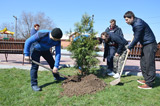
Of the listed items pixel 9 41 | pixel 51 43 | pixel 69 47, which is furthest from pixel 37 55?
pixel 9 41

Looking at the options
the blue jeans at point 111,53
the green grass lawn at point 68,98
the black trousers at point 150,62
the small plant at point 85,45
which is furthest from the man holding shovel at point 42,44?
the black trousers at point 150,62

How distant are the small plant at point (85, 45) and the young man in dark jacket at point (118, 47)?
625 mm

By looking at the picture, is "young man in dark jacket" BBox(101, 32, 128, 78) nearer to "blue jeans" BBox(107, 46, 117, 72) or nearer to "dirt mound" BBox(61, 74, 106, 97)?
"blue jeans" BBox(107, 46, 117, 72)

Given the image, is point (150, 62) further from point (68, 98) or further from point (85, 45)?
point (68, 98)

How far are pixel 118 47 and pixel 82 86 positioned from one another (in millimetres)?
2091

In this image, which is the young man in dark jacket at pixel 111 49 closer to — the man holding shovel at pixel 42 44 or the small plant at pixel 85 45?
the small plant at pixel 85 45

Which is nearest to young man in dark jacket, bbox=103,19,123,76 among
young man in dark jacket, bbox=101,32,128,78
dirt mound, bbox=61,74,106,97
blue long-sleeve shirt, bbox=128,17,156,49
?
young man in dark jacket, bbox=101,32,128,78

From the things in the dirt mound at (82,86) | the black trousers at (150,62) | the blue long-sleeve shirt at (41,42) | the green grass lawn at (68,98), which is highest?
the blue long-sleeve shirt at (41,42)

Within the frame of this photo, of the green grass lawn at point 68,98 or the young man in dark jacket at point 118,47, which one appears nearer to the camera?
the green grass lawn at point 68,98

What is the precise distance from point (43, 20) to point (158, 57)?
38.7 metres

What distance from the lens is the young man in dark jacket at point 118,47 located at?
4.52m

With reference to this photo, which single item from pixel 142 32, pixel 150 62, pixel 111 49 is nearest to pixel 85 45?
pixel 111 49

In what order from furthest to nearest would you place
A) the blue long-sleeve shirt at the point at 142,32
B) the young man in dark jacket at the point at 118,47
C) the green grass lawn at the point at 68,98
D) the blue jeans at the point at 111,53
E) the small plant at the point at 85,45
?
the blue jeans at the point at 111,53
the young man in dark jacket at the point at 118,47
the small plant at the point at 85,45
the blue long-sleeve shirt at the point at 142,32
the green grass lawn at the point at 68,98

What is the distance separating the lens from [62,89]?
11.6ft
